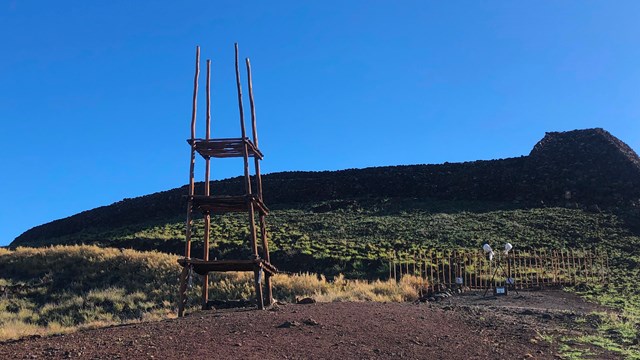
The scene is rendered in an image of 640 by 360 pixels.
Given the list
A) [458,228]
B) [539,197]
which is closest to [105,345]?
[458,228]

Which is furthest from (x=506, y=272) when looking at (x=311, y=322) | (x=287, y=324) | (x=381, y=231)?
(x=287, y=324)

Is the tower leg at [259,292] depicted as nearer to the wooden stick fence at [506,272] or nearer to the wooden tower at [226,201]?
the wooden tower at [226,201]

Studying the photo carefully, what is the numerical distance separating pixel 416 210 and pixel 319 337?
115ft

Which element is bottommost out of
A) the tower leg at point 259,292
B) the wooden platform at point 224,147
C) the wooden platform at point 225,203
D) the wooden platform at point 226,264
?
the tower leg at point 259,292

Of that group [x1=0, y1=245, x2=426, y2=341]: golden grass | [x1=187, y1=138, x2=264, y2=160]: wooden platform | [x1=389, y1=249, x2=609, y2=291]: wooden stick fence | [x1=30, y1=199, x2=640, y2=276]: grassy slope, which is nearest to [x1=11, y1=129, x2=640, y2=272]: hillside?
[x1=30, y1=199, x2=640, y2=276]: grassy slope

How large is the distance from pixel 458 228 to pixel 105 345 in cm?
2989

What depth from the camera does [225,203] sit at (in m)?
14.8

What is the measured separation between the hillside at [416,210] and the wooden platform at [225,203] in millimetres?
11751

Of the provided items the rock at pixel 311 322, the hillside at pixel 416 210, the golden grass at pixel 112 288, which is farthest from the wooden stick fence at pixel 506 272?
the rock at pixel 311 322

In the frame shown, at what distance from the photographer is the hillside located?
112 feet

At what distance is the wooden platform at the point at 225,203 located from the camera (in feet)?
47.3

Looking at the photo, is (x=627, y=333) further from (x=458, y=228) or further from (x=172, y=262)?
(x=458, y=228)

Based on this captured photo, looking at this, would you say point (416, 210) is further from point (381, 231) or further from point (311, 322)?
point (311, 322)

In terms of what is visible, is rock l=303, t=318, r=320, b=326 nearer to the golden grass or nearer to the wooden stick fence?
the golden grass
